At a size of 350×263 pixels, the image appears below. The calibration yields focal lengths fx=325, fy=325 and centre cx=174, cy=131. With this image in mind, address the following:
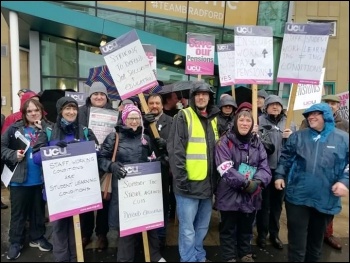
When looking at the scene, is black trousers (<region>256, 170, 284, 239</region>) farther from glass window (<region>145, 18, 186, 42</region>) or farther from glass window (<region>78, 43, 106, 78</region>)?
glass window (<region>145, 18, 186, 42</region>)

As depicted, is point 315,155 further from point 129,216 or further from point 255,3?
point 255,3

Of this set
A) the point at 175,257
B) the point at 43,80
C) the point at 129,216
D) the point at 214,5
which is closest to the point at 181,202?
the point at 129,216

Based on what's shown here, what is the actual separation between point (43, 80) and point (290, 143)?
910cm

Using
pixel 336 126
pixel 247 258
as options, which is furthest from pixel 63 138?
pixel 336 126

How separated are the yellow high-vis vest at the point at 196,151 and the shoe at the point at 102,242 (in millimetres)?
1627

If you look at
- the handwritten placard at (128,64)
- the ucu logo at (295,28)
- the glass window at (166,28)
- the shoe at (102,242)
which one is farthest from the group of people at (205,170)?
the glass window at (166,28)

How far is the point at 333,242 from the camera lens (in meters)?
4.36

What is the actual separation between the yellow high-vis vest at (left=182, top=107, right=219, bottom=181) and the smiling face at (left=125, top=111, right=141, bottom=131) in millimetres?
543

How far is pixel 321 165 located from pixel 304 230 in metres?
0.71

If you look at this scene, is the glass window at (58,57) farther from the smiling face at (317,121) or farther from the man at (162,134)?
the smiling face at (317,121)

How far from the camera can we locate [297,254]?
3.37 meters

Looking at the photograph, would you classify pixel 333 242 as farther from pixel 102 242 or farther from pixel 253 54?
pixel 102 242

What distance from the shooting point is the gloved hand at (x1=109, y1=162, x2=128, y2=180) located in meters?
3.38

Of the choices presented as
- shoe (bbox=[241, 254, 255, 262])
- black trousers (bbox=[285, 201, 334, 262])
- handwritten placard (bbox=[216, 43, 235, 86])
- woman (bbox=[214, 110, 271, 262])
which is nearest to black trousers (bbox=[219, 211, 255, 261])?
woman (bbox=[214, 110, 271, 262])
